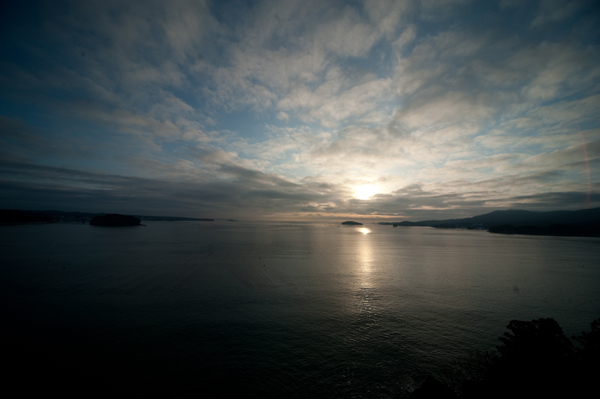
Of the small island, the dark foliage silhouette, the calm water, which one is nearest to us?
the dark foliage silhouette

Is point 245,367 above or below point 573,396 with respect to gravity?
below

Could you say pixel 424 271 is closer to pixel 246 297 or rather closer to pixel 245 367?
pixel 246 297

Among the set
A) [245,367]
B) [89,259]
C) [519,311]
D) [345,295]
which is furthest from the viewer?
[89,259]

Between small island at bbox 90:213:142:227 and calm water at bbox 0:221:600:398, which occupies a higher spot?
small island at bbox 90:213:142:227

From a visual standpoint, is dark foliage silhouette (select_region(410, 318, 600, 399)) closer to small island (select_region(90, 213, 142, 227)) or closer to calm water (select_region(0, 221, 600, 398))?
calm water (select_region(0, 221, 600, 398))

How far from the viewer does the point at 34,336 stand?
15984 millimetres

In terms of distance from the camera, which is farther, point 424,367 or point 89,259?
point 89,259

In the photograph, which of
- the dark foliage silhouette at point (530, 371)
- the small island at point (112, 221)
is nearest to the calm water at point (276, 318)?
the dark foliage silhouette at point (530, 371)

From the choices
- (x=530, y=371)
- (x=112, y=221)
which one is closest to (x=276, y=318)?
(x=530, y=371)

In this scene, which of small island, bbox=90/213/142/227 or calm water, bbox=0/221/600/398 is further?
small island, bbox=90/213/142/227

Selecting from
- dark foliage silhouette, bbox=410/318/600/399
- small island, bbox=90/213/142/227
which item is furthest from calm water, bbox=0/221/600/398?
small island, bbox=90/213/142/227

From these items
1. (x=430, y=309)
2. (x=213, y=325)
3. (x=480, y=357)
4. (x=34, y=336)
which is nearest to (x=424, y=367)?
(x=480, y=357)

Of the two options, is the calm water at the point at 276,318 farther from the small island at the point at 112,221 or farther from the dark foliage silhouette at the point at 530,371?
the small island at the point at 112,221

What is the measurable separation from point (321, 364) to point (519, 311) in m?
20.5
